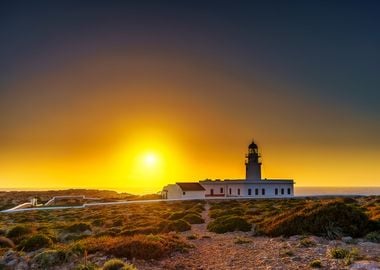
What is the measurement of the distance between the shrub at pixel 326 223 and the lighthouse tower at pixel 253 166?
49.6m

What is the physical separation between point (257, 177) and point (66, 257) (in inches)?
2242

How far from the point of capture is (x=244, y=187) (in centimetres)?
6166

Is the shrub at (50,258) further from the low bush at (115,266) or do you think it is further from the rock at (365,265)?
the rock at (365,265)

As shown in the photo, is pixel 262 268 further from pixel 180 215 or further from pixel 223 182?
pixel 223 182

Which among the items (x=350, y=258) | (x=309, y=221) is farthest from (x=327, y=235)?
(x=350, y=258)

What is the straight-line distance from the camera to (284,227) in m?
16.6

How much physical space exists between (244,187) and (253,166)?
21.2ft

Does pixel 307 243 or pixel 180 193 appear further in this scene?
pixel 180 193

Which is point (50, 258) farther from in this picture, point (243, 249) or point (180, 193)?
point (180, 193)

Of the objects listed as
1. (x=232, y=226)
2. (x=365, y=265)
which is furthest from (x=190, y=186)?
(x=365, y=265)

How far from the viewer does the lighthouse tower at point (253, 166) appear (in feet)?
219

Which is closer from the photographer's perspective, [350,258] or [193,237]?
[350,258]

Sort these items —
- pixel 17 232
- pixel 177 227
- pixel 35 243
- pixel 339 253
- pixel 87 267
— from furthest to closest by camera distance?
pixel 177 227 → pixel 17 232 → pixel 35 243 → pixel 339 253 → pixel 87 267

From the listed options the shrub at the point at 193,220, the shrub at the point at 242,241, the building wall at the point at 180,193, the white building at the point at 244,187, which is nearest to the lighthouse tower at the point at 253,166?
the white building at the point at 244,187
